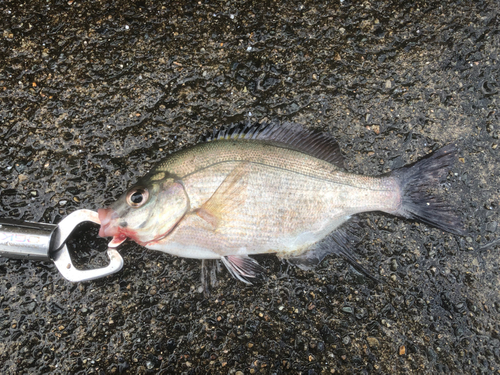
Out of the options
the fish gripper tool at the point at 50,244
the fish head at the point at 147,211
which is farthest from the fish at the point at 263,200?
the fish gripper tool at the point at 50,244

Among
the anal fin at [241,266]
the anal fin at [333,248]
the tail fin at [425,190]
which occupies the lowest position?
the anal fin at [241,266]

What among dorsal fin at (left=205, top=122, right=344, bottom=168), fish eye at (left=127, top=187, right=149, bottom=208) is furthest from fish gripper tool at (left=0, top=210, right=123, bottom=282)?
dorsal fin at (left=205, top=122, right=344, bottom=168)

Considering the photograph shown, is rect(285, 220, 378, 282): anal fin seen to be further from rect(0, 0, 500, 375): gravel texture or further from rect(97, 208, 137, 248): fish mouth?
rect(97, 208, 137, 248): fish mouth

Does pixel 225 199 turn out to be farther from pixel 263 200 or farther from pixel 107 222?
pixel 107 222

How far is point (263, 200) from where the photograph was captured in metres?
2.04

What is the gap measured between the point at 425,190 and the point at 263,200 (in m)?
1.14

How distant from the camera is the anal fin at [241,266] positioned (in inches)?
84.4

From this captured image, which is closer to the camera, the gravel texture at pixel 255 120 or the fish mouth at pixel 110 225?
the fish mouth at pixel 110 225

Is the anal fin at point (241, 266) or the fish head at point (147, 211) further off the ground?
the fish head at point (147, 211)

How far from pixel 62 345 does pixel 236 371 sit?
1.20 m

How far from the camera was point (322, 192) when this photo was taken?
2102 millimetres

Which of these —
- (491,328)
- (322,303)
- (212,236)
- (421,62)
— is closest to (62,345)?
(212,236)

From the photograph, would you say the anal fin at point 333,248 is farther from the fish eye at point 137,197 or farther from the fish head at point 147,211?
the fish eye at point 137,197

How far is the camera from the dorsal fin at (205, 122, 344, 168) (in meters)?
2.16
